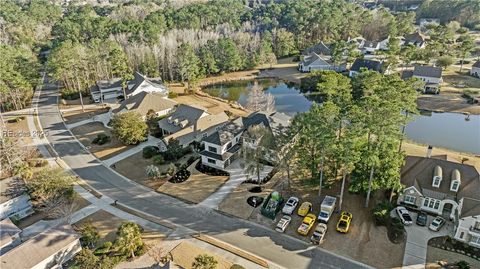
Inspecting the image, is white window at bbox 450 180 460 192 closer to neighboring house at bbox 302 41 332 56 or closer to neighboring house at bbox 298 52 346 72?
neighboring house at bbox 298 52 346 72

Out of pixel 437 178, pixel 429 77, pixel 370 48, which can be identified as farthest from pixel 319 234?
pixel 370 48

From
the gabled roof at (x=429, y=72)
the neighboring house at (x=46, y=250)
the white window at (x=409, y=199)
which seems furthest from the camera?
the gabled roof at (x=429, y=72)

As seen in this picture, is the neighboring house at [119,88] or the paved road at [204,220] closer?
the paved road at [204,220]

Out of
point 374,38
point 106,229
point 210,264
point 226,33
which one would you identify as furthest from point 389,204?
point 374,38

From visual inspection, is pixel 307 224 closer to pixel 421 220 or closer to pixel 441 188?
pixel 421 220

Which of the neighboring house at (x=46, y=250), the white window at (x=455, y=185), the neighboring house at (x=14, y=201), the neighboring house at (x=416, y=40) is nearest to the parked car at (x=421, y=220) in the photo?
the white window at (x=455, y=185)

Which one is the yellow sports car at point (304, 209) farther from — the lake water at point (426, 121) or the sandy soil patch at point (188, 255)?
the lake water at point (426, 121)

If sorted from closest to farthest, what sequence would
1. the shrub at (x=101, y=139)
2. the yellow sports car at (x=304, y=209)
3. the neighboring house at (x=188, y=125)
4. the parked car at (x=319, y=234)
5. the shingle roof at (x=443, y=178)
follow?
1. the parked car at (x=319, y=234)
2. the shingle roof at (x=443, y=178)
3. the yellow sports car at (x=304, y=209)
4. the neighboring house at (x=188, y=125)
5. the shrub at (x=101, y=139)
